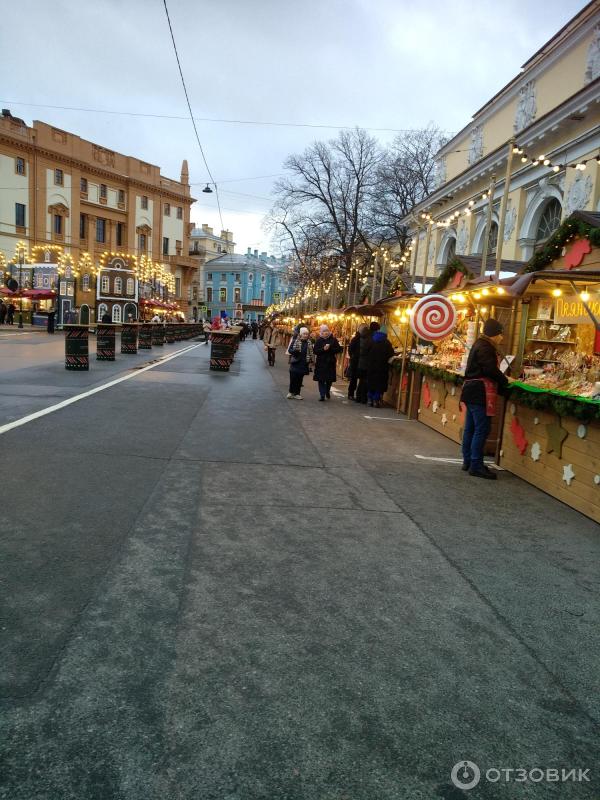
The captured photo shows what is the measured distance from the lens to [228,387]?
49.4 feet

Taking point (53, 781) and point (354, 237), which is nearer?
point (53, 781)

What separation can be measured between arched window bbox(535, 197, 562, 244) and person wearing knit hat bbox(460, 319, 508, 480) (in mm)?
14749

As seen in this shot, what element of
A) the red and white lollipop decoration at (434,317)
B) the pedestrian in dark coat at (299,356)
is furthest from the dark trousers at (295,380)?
the red and white lollipop decoration at (434,317)

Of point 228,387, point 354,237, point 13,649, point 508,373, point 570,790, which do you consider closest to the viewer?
point 570,790

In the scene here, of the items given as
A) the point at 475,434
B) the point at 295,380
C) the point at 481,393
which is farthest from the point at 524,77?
the point at 475,434

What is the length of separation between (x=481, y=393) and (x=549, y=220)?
1639cm

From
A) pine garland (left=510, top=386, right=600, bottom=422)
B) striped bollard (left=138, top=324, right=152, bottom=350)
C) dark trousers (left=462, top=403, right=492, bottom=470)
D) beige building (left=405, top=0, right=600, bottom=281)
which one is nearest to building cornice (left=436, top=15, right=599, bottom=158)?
beige building (left=405, top=0, right=600, bottom=281)

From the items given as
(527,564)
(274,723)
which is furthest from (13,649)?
(527,564)

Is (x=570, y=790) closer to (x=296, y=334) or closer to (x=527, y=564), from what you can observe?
(x=527, y=564)

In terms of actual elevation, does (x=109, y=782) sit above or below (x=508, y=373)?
below

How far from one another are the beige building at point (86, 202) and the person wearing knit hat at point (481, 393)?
123 ft

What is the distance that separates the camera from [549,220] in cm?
2080

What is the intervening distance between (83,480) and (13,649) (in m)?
3.03

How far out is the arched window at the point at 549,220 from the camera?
2020 cm
